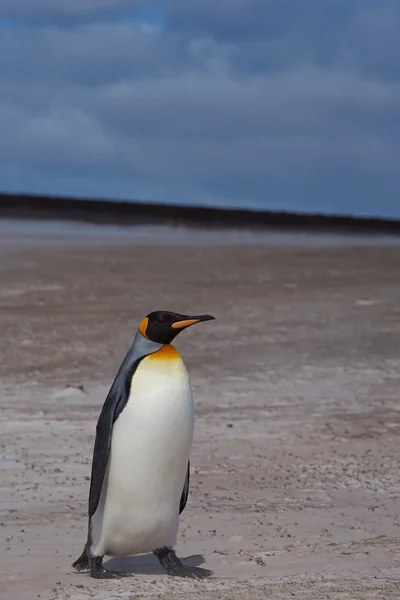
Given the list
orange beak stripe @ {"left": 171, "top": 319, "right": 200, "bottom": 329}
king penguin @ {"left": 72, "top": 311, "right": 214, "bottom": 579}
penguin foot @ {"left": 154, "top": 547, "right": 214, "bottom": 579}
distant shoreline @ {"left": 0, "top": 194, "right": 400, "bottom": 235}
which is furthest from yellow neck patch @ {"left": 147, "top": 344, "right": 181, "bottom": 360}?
distant shoreline @ {"left": 0, "top": 194, "right": 400, "bottom": 235}

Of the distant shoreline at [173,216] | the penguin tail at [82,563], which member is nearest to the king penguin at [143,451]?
the penguin tail at [82,563]

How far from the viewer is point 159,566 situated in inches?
248

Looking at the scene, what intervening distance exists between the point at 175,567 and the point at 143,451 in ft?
1.86

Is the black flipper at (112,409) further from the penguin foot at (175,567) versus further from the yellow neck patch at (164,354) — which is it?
the penguin foot at (175,567)

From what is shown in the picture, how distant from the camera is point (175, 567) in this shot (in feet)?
19.4

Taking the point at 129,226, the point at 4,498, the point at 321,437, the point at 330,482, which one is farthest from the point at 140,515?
the point at 129,226

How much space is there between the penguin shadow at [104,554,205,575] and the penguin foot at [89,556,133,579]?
0.63 feet

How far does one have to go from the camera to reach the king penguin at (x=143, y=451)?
5758 mm

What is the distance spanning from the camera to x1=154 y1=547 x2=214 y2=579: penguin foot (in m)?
5.77

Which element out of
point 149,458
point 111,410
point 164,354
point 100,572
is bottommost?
point 100,572

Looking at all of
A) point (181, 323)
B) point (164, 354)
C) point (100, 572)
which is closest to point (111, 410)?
point (164, 354)

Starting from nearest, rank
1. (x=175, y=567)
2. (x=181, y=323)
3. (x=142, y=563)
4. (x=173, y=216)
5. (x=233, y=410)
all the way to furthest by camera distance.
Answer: (x=181, y=323) < (x=175, y=567) < (x=142, y=563) < (x=233, y=410) < (x=173, y=216)

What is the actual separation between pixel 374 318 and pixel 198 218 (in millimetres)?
13571

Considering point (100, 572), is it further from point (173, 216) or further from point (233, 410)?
point (173, 216)
